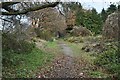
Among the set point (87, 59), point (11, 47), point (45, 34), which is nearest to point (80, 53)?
point (87, 59)

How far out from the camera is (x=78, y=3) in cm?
590

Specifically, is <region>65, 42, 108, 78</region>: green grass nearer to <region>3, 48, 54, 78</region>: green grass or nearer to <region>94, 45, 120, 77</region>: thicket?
<region>94, 45, 120, 77</region>: thicket

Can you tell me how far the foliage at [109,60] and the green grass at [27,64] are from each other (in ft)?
2.33

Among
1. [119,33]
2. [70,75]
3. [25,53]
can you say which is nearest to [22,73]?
[25,53]

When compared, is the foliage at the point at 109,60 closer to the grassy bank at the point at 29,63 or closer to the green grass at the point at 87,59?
the green grass at the point at 87,59

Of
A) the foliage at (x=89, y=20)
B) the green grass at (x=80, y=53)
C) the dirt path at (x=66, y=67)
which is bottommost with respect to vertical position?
the dirt path at (x=66, y=67)

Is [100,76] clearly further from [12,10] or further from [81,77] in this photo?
[12,10]

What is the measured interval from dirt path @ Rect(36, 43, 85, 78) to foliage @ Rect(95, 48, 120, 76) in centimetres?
Answer: 31

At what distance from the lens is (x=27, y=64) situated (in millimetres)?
5941

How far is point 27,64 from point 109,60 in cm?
121

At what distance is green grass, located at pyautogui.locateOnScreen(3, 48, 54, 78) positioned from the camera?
5914mm

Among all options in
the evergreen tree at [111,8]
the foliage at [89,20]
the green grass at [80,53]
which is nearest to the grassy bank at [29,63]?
the green grass at [80,53]

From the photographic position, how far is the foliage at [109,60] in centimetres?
589

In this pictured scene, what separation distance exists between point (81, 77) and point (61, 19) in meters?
0.90
